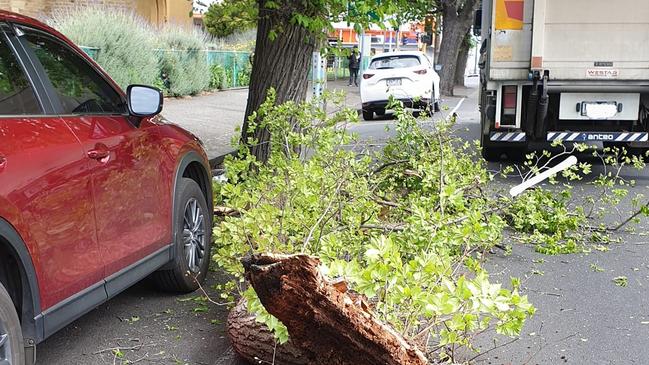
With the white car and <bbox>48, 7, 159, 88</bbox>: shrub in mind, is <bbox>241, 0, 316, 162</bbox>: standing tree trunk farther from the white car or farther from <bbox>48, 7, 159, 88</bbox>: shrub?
the white car

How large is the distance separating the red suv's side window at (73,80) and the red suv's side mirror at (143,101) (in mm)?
135

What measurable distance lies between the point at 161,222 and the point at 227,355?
94 cm

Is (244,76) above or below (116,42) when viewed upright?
below

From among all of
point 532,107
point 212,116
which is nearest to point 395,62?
point 212,116

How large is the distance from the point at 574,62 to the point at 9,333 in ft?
26.7

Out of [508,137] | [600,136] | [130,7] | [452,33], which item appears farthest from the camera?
[452,33]

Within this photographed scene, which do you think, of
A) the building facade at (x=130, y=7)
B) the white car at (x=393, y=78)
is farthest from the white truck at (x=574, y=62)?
the building facade at (x=130, y=7)

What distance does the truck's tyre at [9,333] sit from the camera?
297 centimetres

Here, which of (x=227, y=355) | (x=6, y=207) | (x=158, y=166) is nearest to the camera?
(x=6, y=207)

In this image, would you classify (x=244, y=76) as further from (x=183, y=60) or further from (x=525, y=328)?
(x=525, y=328)

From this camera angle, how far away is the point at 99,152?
386 cm

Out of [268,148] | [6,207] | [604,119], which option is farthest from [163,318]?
[604,119]

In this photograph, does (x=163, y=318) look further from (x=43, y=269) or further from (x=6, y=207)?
(x=6, y=207)

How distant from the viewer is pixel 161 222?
4.58m
